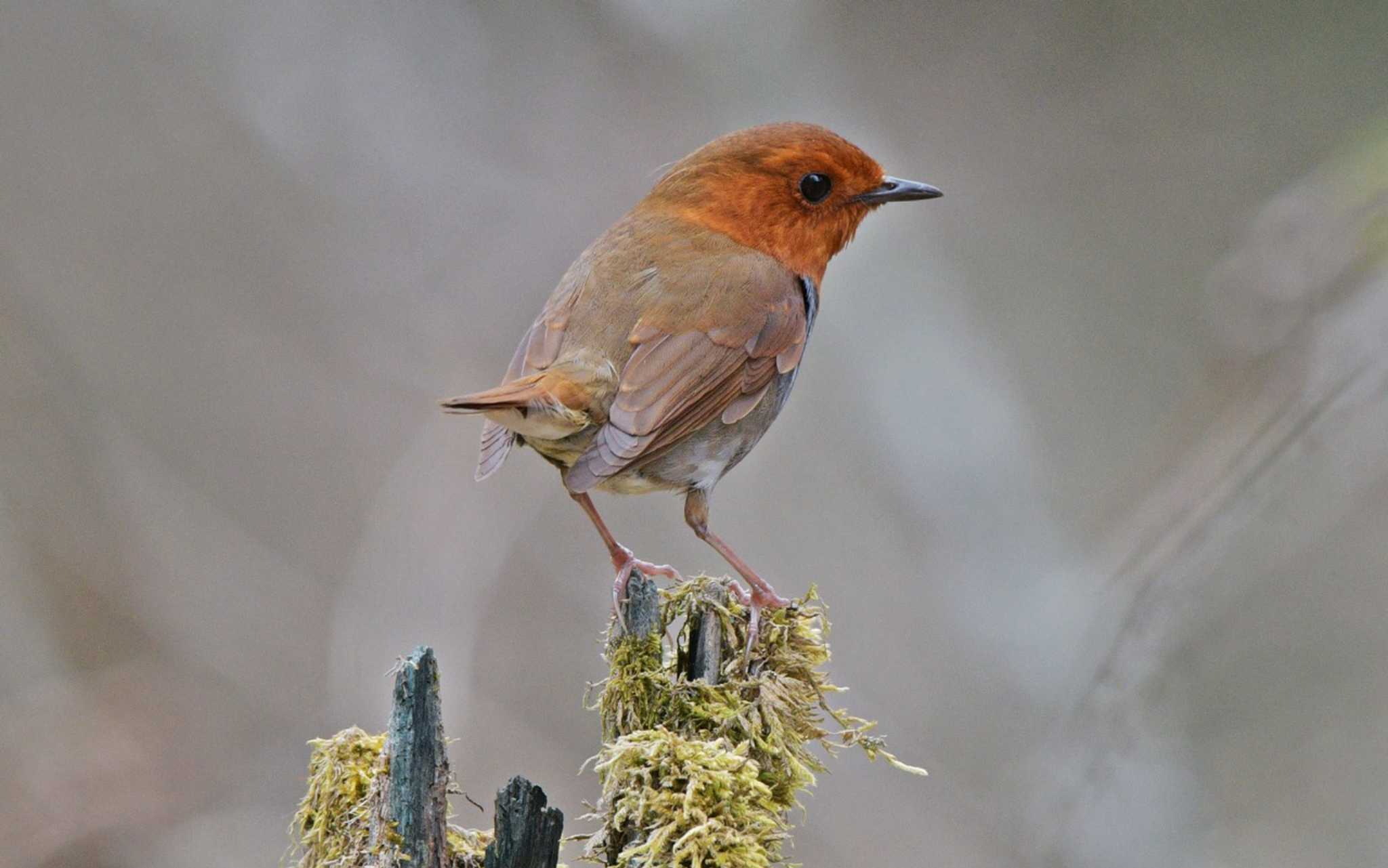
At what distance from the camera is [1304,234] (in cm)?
535

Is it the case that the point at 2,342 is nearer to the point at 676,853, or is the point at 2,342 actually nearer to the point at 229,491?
the point at 229,491

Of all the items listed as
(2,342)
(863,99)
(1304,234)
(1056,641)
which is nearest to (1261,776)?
(1056,641)

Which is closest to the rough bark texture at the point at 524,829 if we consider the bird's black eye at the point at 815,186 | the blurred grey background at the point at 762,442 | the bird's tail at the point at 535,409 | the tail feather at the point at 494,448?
the bird's tail at the point at 535,409

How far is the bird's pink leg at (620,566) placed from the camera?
309cm

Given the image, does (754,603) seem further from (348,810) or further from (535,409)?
(348,810)

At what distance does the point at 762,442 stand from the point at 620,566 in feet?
11.1

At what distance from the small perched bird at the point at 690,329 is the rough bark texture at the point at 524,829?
0.78m

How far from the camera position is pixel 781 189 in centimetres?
418

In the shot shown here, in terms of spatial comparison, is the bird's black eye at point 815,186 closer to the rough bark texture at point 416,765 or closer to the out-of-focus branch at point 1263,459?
the out-of-focus branch at point 1263,459

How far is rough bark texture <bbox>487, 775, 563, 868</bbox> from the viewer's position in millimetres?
2334

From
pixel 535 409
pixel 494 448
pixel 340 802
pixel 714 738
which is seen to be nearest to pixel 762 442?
pixel 494 448

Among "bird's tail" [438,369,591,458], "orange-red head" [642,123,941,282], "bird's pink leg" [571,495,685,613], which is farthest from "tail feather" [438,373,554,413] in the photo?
"orange-red head" [642,123,941,282]

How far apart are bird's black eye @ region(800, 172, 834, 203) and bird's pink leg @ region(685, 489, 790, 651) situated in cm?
102

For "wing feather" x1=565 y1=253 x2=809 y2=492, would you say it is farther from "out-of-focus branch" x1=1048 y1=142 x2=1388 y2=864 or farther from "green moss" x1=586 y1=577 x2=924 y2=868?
"out-of-focus branch" x1=1048 y1=142 x2=1388 y2=864
